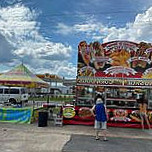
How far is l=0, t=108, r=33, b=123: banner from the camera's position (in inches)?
622

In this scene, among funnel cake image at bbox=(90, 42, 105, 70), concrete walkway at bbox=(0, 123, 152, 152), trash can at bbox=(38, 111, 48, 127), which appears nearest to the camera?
concrete walkway at bbox=(0, 123, 152, 152)

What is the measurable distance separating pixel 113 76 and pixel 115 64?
2.28 feet

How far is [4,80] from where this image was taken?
17.4 metres

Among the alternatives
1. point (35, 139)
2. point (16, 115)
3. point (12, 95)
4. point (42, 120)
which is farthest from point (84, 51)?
point (12, 95)

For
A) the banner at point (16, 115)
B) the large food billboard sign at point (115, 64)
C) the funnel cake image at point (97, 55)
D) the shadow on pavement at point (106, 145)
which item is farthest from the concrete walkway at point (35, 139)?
the funnel cake image at point (97, 55)

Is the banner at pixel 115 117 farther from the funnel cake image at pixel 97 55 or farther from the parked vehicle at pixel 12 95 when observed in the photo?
the parked vehicle at pixel 12 95

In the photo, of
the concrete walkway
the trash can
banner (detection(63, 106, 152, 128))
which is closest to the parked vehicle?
banner (detection(63, 106, 152, 128))

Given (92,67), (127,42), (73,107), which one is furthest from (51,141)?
(127,42)

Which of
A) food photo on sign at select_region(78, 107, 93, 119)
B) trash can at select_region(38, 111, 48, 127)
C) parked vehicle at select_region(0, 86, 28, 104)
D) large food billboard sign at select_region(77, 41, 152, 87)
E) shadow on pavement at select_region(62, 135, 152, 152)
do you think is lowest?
shadow on pavement at select_region(62, 135, 152, 152)

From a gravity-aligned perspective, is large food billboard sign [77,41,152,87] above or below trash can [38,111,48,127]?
above

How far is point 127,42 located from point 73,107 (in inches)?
189

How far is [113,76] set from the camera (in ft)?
54.0

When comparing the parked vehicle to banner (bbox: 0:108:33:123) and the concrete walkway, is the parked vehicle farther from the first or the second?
the concrete walkway

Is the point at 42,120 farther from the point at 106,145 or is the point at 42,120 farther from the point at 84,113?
the point at 106,145
